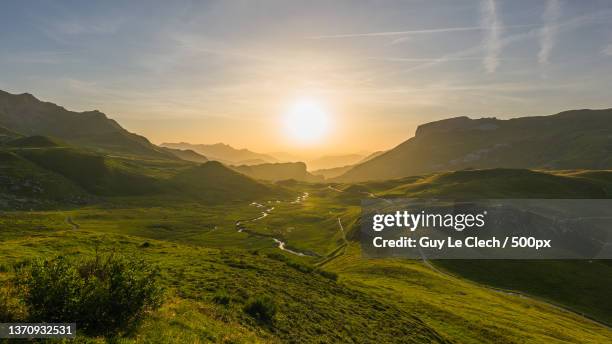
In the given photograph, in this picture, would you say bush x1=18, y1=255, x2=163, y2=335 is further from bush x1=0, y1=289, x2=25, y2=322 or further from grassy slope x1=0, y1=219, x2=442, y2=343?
grassy slope x1=0, y1=219, x2=442, y2=343

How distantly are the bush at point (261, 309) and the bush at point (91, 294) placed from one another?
11.1 m

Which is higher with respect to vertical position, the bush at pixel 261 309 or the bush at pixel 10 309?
the bush at pixel 10 309

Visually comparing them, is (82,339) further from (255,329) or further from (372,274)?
(372,274)

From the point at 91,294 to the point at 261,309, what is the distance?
55.7 ft

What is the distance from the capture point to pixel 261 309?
105ft

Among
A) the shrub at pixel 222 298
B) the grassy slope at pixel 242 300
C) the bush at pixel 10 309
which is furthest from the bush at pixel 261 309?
the bush at pixel 10 309

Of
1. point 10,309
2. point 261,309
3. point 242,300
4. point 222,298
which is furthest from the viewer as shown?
point 242,300

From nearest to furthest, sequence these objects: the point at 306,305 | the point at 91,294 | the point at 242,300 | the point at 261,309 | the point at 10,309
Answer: the point at 10,309 → the point at 91,294 → the point at 261,309 → the point at 242,300 → the point at 306,305

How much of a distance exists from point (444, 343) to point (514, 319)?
29409mm

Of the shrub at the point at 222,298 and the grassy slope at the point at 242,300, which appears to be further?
the shrub at the point at 222,298

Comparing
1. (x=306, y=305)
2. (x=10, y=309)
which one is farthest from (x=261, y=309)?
(x=10, y=309)

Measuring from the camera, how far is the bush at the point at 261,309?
103 ft

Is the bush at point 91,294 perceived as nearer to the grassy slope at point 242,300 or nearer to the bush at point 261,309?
the grassy slope at point 242,300

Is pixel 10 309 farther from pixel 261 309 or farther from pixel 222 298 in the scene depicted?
pixel 261 309
